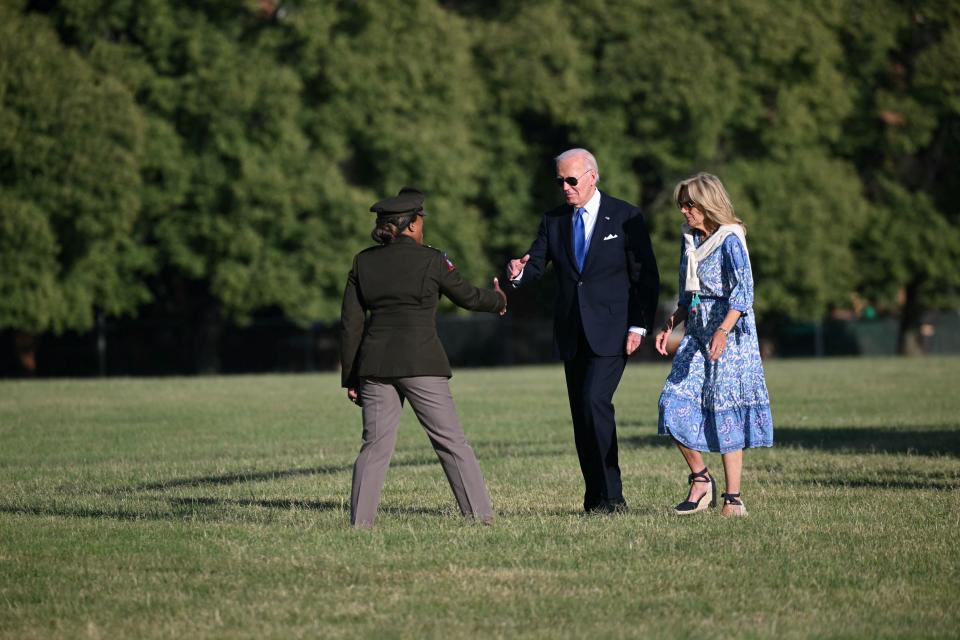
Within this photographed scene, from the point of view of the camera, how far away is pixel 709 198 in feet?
31.2

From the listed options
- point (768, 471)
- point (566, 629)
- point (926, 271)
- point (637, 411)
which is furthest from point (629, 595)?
point (926, 271)

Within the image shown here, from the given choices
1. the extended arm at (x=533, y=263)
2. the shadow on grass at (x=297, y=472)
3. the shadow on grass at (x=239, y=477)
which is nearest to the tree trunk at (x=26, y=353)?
the shadow on grass at (x=297, y=472)

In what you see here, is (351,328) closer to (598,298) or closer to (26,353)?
(598,298)

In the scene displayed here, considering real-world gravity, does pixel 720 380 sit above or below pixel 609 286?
below

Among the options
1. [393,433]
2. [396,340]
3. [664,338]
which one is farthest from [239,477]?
[664,338]

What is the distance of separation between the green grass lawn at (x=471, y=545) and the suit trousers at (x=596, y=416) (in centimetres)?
25

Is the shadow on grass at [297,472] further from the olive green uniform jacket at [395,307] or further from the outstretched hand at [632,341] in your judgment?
the outstretched hand at [632,341]

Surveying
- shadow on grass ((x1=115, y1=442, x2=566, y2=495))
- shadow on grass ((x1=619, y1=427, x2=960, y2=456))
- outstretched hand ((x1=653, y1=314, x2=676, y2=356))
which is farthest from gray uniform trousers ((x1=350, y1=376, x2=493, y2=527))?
shadow on grass ((x1=619, y1=427, x2=960, y2=456))

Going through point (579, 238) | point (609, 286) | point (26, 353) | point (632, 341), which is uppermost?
point (579, 238)

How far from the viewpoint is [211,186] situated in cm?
3853

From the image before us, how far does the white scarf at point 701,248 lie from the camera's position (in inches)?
376

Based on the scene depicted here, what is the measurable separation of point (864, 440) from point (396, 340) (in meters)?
8.15

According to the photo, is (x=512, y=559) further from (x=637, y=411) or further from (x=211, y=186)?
(x=211, y=186)

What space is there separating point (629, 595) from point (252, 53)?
3304 cm
